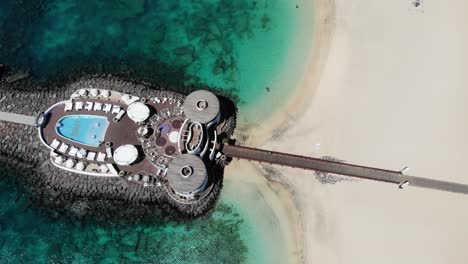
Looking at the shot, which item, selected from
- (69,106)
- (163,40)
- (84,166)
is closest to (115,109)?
(69,106)

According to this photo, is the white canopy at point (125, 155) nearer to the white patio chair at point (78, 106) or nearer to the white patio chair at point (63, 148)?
the white patio chair at point (63, 148)

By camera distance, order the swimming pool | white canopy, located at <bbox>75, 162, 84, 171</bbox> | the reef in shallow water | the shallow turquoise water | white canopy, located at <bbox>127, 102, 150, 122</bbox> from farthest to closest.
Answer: the shallow turquoise water < the swimming pool < white canopy, located at <bbox>127, 102, 150, 122</bbox> < white canopy, located at <bbox>75, 162, 84, 171</bbox> < the reef in shallow water

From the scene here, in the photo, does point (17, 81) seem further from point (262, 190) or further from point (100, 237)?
point (262, 190)

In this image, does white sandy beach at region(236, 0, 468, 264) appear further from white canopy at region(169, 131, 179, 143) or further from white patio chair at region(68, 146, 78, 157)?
white patio chair at region(68, 146, 78, 157)

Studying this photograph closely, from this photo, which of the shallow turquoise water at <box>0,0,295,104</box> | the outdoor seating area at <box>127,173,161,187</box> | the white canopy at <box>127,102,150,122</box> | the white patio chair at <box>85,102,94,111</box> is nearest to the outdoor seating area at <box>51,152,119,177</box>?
the outdoor seating area at <box>127,173,161,187</box>

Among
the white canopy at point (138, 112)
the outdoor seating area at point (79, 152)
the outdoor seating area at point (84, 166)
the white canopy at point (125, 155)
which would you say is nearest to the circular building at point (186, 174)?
the white canopy at point (125, 155)

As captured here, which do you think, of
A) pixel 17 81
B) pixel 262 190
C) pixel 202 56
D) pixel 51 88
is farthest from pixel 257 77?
pixel 17 81
